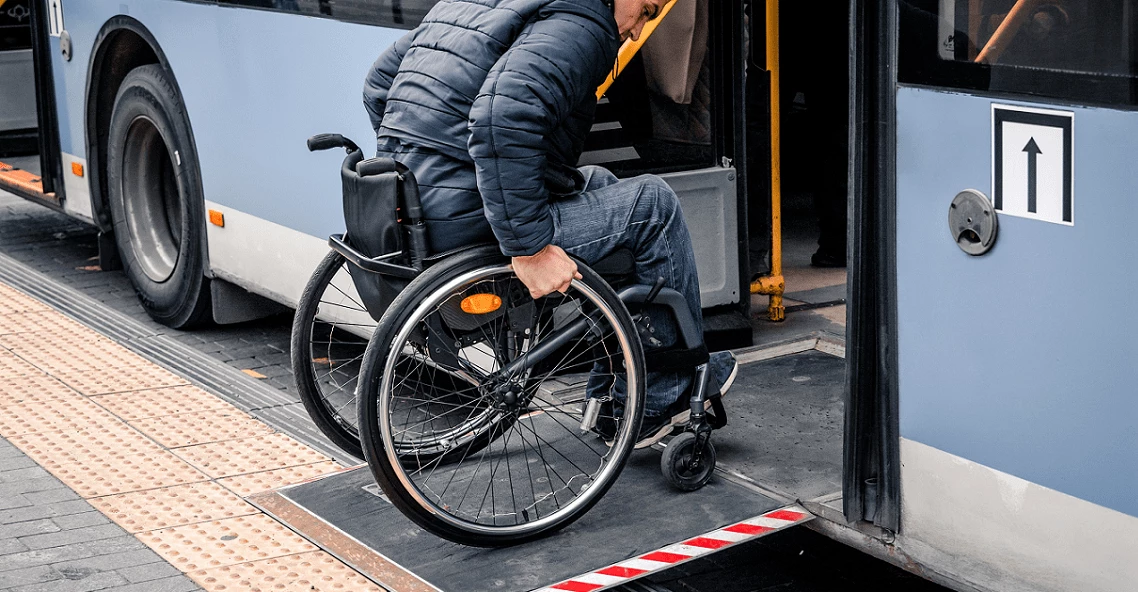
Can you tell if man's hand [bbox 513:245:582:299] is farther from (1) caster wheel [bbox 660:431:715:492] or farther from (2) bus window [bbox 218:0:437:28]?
(2) bus window [bbox 218:0:437:28]

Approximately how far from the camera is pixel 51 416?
5.36 metres

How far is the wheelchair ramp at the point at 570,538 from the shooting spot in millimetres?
3547

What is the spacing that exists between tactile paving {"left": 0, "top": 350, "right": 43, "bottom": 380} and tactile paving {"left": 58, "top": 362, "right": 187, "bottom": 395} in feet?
0.51

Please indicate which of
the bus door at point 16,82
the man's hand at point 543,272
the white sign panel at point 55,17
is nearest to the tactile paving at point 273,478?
the man's hand at point 543,272

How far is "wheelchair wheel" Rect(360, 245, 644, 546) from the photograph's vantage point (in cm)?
355

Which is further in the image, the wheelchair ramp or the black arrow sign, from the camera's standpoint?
the wheelchair ramp

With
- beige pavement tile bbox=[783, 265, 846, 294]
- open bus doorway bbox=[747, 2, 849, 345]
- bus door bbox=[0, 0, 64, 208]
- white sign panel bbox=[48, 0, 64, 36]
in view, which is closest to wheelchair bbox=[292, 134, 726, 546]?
open bus doorway bbox=[747, 2, 849, 345]

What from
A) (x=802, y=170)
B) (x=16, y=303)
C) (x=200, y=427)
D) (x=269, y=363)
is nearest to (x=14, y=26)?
(x=16, y=303)

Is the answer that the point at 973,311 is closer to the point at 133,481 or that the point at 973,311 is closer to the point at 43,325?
the point at 133,481

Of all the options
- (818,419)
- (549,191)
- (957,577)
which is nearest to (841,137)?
(818,419)

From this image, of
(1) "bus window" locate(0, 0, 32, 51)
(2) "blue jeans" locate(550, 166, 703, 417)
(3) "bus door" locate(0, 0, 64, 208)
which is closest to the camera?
(2) "blue jeans" locate(550, 166, 703, 417)

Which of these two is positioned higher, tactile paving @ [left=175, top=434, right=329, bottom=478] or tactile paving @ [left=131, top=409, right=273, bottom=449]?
tactile paving @ [left=131, top=409, right=273, bottom=449]

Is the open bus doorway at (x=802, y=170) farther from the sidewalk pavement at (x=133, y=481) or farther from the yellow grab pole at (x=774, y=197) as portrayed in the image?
the sidewalk pavement at (x=133, y=481)

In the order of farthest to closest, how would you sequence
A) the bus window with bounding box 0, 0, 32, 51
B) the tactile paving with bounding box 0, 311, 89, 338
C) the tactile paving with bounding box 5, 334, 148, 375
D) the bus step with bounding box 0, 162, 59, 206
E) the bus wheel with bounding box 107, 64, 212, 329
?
the bus window with bounding box 0, 0, 32, 51, the bus step with bounding box 0, 162, 59, 206, the tactile paving with bounding box 0, 311, 89, 338, the bus wheel with bounding box 107, 64, 212, 329, the tactile paving with bounding box 5, 334, 148, 375
